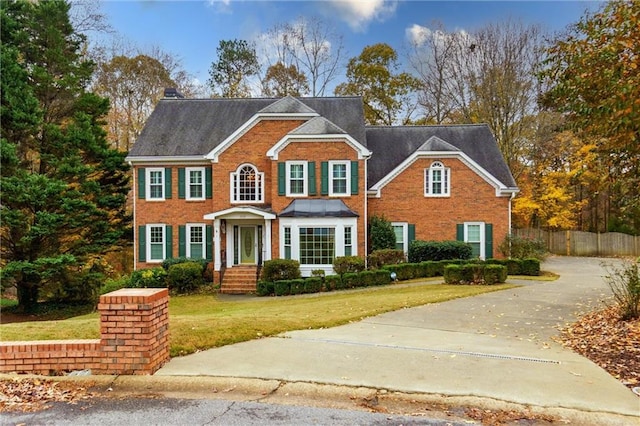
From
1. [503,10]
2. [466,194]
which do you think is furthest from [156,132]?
[503,10]

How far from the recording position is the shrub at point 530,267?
18.8 m

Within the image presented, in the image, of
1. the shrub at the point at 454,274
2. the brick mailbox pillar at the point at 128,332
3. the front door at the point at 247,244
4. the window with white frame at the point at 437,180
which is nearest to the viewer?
the brick mailbox pillar at the point at 128,332

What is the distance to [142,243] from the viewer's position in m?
22.0

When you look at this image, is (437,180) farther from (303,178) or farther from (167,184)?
(167,184)

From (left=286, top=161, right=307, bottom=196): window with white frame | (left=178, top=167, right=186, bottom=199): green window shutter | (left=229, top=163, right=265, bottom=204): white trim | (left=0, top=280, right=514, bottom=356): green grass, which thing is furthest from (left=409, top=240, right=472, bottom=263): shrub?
(left=178, top=167, right=186, bottom=199): green window shutter

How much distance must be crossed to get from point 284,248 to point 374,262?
13.3 feet

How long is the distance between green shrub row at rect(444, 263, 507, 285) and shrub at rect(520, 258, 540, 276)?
316 cm

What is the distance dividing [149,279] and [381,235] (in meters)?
10.4

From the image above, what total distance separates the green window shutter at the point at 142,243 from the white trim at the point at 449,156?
36.8ft

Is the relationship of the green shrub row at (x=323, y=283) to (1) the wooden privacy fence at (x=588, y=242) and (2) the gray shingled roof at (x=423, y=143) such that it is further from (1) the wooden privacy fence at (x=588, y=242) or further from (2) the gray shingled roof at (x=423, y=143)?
(1) the wooden privacy fence at (x=588, y=242)

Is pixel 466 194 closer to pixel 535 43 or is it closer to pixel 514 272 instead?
pixel 514 272

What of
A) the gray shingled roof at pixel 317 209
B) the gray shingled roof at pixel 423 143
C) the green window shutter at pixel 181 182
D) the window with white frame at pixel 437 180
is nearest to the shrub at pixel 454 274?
the gray shingled roof at pixel 317 209

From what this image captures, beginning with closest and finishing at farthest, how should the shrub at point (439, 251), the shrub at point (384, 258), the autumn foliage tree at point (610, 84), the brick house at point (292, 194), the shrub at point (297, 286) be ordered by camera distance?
the autumn foliage tree at point (610, 84) → the shrub at point (297, 286) → the shrub at point (384, 258) → the brick house at point (292, 194) → the shrub at point (439, 251)

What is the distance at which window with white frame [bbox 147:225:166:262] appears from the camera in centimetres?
2202
